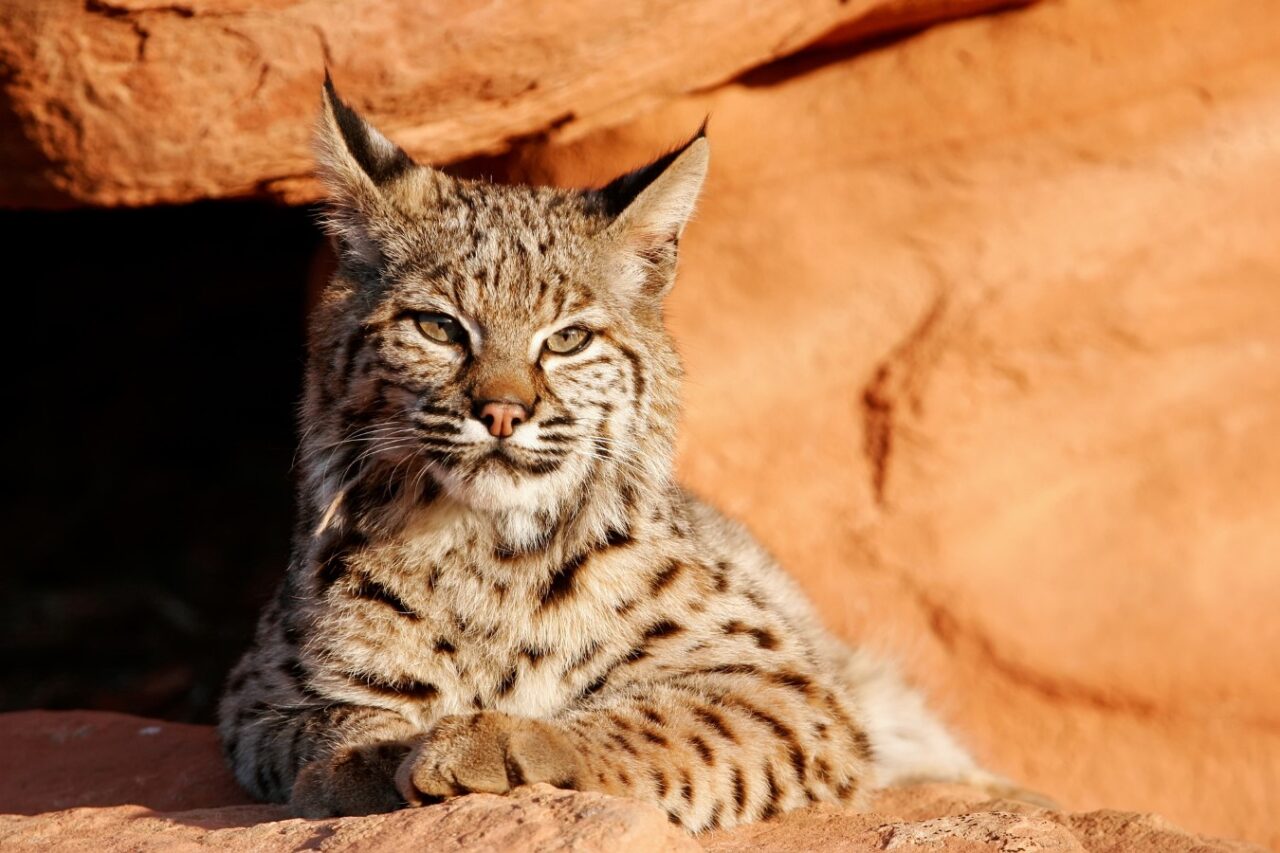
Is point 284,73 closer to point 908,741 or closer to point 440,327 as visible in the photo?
point 440,327

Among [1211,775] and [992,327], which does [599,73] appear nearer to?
[992,327]

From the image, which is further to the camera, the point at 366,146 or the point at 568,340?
the point at 366,146

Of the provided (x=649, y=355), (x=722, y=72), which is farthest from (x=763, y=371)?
(x=649, y=355)

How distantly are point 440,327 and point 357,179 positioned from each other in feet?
1.95

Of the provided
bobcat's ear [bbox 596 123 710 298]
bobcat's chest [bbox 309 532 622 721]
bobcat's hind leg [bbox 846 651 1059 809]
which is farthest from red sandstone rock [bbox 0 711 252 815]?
bobcat's hind leg [bbox 846 651 1059 809]

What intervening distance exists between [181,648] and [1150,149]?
603 centimetres

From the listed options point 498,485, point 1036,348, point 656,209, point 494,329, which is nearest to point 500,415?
point 498,485

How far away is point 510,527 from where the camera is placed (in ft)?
14.5

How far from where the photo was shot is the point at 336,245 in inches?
185

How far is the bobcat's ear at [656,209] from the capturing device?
4.69 metres

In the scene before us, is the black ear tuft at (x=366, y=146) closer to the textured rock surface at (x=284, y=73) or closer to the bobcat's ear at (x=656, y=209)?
the bobcat's ear at (x=656, y=209)

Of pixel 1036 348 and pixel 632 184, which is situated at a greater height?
pixel 632 184

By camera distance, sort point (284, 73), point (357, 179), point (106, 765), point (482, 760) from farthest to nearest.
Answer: point (284, 73) < point (106, 765) < point (357, 179) < point (482, 760)

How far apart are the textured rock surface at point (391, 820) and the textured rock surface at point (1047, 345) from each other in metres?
1.68
